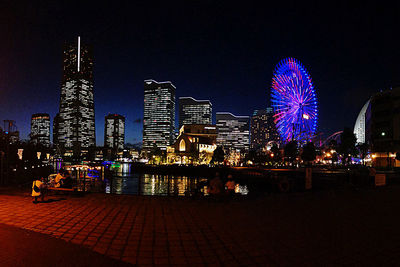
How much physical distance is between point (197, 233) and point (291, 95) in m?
53.0

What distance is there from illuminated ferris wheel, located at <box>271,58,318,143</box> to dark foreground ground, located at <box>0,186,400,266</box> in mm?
46152

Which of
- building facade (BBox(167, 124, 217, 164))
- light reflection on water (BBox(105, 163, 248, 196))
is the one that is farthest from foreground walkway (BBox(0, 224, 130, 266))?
building facade (BBox(167, 124, 217, 164))

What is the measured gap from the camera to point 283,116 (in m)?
56.3

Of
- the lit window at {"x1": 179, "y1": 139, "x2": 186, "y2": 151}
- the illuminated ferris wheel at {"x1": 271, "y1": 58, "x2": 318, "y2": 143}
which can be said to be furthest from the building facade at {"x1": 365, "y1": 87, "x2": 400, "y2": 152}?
the lit window at {"x1": 179, "y1": 139, "x2": 186, "y2": 151}

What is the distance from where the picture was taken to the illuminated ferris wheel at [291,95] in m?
55.2

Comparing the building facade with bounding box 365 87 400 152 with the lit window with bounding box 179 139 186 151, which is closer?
the building facade with bounding box 365 87 400 152

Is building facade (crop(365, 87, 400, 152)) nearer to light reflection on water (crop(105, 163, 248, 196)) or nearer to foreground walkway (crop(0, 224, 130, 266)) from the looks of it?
light reflection on water (crop(105, 163, 248, 196))

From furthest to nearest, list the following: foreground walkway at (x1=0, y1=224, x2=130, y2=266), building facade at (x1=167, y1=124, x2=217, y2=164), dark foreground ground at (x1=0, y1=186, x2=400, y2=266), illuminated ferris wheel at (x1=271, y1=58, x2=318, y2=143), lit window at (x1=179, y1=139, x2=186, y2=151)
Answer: lit window at (x1=179, y1=139, x2=186, y2=151) → building facade at (x1=167, y1=124, x2=217, y2=164) → illuminated ferris wheel at (x1=271, y1=58, x2=318, y2=143) → dark foreground ground at (x1=0, y1=186, x2=400, y2=266) → foreground walkway at (x1=0, y1=224, x2=130, y2=266)

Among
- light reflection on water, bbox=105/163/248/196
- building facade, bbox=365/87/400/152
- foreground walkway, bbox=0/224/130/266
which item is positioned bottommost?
light reflection on water, bbox=105/163/248/196

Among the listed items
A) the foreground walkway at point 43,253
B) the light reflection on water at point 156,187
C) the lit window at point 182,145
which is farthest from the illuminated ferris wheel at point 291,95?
the lit window at point 182,145

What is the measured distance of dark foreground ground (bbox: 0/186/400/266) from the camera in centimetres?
586

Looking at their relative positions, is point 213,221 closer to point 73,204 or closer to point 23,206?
point 73,204

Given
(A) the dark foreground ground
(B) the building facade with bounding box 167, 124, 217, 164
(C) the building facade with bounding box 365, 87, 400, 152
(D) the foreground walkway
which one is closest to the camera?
(D) the foreground walkway

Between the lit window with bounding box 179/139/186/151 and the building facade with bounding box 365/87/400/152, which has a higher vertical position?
the building facade with bounding box 365/87/400/152
